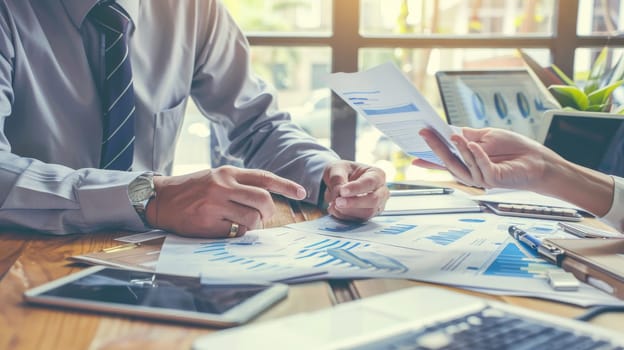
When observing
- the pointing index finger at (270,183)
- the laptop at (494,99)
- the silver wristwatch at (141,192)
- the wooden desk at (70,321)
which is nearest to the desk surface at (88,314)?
the wooden desk at (70,321)

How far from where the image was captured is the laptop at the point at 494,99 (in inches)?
61.8

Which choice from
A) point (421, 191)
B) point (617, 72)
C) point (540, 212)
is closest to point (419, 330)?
point (540, 212)

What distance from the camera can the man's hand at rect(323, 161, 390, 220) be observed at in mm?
1043

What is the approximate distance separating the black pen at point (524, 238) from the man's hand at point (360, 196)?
0.72 ft

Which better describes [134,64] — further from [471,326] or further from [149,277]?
[471,326]

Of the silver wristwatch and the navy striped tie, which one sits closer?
the silver wristwatch

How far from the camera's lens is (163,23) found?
140cm

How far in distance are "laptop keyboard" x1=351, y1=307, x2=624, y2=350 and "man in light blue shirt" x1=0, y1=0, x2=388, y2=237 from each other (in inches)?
18.0

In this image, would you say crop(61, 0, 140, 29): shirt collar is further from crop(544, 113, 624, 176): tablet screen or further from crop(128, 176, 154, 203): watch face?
crop(544, 113, 624, 176): tablet screen

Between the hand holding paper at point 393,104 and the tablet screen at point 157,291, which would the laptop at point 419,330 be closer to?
the tablet screen at point 157,291

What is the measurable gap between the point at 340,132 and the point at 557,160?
0.94m

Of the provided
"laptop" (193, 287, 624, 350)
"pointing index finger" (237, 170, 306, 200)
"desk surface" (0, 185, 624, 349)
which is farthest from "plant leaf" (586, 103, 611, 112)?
"laptop" (193, 287, 624, 350)

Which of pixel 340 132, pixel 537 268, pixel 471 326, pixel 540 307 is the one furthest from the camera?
pixel 340 132

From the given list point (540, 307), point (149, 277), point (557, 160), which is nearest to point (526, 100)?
point (557, 160)
